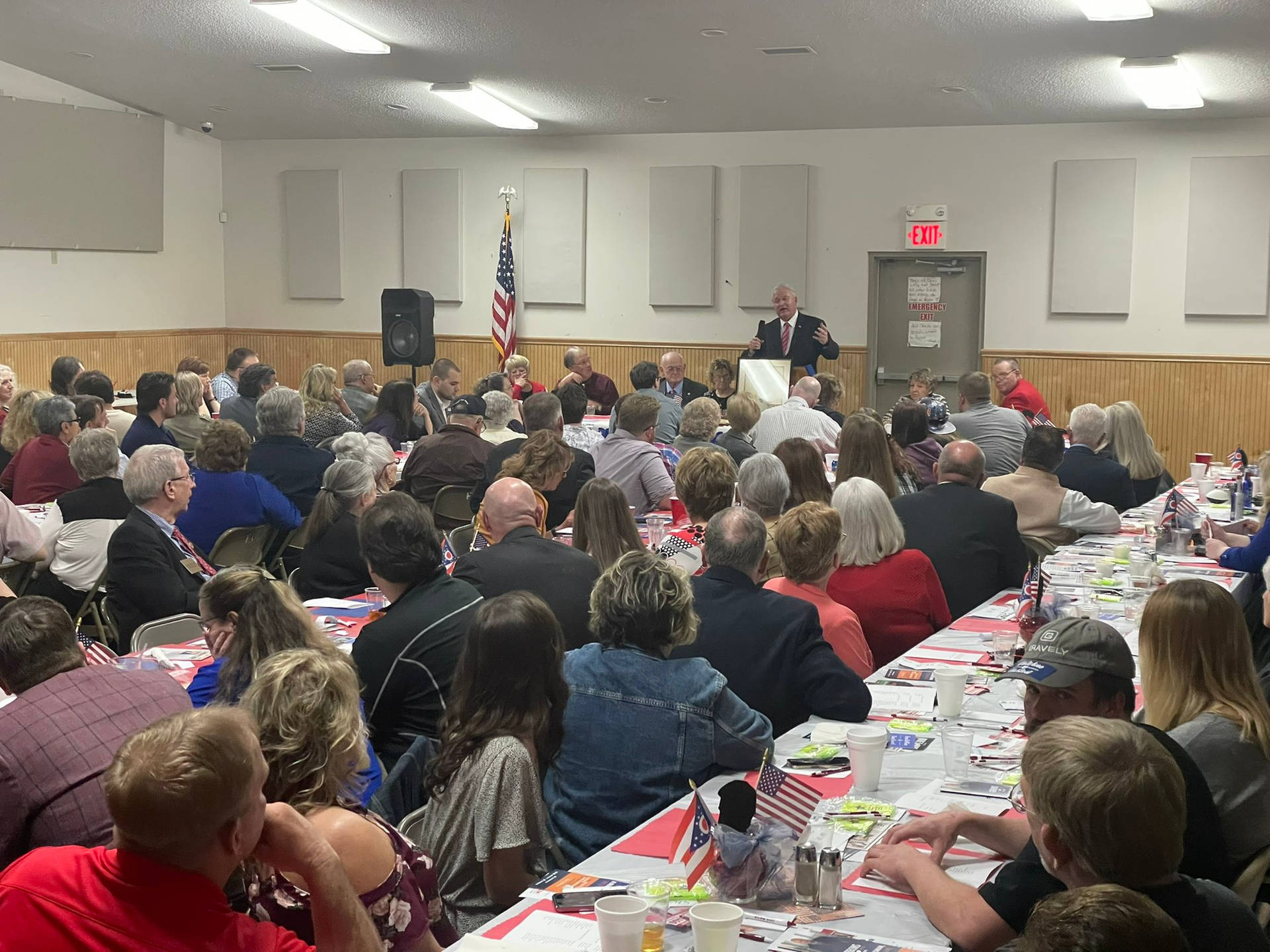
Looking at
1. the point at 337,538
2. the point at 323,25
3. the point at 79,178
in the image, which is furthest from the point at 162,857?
the point at 79,178

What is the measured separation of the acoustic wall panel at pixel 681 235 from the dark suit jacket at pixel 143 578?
9582 mm

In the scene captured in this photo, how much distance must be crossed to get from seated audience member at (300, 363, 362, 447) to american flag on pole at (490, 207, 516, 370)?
5.18 m

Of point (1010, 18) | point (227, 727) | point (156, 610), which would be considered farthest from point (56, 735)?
point (1010, 18)

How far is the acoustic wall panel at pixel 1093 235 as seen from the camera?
12680 mm

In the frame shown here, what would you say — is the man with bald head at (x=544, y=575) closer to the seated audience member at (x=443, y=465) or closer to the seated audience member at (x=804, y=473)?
the seated audience member at (x=804, y=473)

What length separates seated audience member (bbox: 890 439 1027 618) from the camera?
18.0 ft

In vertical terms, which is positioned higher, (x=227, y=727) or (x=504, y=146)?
(x=504, y=146)

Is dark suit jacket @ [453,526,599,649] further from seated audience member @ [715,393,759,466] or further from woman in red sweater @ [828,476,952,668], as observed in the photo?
seated audience member @ [715,393,759,466]

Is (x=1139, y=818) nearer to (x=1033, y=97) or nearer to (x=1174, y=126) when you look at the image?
(x=1033, y=97)

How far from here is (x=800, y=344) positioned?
13.3 meters

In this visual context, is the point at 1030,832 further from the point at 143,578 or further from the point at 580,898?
the point at 143,578

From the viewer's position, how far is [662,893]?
2.52m

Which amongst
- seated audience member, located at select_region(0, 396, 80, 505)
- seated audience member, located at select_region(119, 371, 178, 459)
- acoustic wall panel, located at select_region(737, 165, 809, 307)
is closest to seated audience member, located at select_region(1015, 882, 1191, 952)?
seated audience member, located at select_region(0, 396, 80, 505)

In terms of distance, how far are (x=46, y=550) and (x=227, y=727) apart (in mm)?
4861
